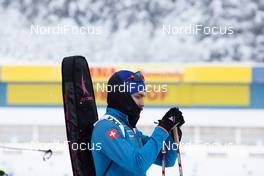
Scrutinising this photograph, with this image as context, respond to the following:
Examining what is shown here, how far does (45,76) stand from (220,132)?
3328mm

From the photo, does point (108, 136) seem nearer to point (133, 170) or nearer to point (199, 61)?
point (133, 170)

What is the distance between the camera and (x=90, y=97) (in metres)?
3.73

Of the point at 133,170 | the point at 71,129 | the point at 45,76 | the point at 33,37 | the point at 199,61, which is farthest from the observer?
the point at 33,37

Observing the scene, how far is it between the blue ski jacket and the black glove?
0.13ft

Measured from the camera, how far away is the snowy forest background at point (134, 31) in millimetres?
16375

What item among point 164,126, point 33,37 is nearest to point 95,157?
point 164,126

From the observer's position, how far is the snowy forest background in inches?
645

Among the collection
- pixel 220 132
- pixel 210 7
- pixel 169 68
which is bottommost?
pixel 220 132

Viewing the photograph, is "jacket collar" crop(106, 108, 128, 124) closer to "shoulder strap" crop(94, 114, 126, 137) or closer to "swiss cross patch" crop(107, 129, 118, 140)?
"shoulder strap" crop(94, 114, 126, 137)

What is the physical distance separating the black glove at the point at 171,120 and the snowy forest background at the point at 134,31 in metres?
12.5

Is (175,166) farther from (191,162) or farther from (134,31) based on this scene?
(134,31)

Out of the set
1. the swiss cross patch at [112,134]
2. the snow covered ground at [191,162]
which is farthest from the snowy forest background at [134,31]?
the swiss cross patch at [112,134]

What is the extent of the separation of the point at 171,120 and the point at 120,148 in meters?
0.28

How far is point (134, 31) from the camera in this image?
17219mm
